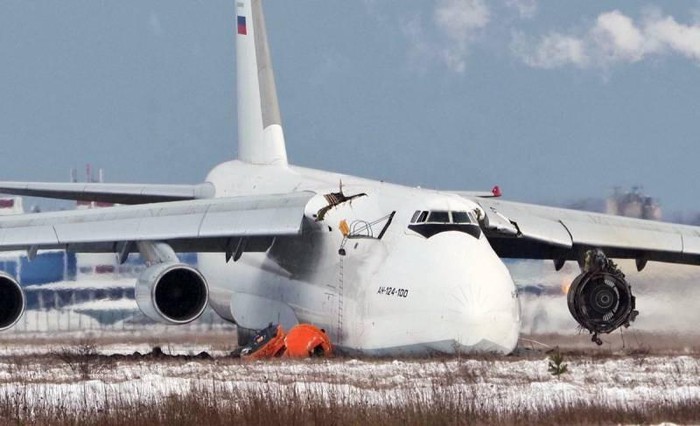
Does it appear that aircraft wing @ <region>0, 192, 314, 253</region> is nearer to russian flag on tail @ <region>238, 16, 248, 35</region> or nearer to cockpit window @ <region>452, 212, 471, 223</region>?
cockpit window @ <region>452, 212, 471, 223</region>

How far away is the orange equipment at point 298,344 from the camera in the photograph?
22609 mm

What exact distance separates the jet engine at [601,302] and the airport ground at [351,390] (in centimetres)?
112

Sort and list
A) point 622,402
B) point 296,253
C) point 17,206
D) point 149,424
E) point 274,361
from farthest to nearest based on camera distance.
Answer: point 17,206, point 296,253, point 274,361, point 622,402, point 149,424

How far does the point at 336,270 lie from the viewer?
901 inches

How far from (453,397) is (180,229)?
9.72m

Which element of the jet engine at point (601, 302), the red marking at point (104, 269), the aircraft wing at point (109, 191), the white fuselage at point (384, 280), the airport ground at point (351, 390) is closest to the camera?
the airport ground at point (351, 390)

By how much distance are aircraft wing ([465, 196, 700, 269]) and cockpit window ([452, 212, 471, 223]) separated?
1.95 m

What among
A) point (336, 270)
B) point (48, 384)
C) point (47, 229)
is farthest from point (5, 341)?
point (48, 384)

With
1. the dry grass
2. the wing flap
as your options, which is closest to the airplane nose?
the wing flap

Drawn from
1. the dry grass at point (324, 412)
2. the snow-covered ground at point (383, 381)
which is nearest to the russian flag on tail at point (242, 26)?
the snow-covered ground at point (383, 381)

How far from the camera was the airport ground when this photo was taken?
1336cm

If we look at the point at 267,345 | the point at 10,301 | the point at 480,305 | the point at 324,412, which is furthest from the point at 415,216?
the point at 324,412

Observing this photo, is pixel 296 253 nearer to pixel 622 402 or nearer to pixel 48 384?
pixel 48 384

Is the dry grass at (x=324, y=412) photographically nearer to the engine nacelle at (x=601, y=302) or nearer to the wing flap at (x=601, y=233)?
the engine nacelle at (x=601, y=302)
